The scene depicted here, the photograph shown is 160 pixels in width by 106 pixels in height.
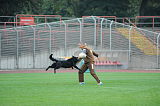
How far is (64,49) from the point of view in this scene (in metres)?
37.3

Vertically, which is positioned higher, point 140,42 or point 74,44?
point 140,42

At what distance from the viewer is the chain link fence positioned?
36.6 metres

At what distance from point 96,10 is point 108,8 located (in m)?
1.93

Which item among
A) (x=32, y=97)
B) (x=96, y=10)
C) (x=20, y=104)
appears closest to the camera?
(x=20, y=104)

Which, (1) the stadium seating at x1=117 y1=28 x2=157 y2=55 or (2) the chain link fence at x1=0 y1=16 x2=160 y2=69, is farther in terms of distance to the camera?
(1) the stadium seating at x1=117 y1=28 x2=157 y2=55

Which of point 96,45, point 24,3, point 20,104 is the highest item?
point 24,3

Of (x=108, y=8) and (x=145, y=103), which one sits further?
(x=108, y=8)

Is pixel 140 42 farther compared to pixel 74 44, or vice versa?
pixel 140 42

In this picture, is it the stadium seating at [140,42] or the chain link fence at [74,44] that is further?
the stadium seating at [140,42]

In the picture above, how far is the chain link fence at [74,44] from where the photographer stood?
36.6m

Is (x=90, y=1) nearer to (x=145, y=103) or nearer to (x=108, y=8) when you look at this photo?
(x=108, y=8)

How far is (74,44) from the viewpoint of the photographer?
37594 mm

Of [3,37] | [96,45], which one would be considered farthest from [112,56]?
[3,37]

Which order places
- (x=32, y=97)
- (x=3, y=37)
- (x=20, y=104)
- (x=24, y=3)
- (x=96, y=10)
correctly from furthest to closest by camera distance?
(x=96, y=10) < (x=24, y=3) < (x=3, y=37) < (x=32, y=97) < (x=20, y=104)
